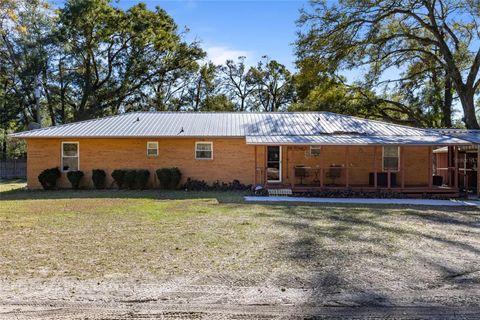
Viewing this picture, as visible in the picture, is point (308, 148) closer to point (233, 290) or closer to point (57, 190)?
point (57, 190)

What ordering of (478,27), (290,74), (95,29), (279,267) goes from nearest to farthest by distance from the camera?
1. (279,267)
2. (478,27)
3. (95,29)
4. (290,74)

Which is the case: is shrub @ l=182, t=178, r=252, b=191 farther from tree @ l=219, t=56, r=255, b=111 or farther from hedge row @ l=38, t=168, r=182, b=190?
tree @ l=219, t=56, r=255, b=111

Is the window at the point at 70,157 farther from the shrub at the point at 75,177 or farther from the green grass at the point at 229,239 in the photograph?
the green grass at the point at 229,239

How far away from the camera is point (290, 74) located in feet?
140

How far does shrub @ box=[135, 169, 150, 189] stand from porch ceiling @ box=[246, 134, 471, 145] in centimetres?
487

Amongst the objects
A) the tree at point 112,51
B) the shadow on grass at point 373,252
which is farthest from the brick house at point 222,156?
the tree at point 112,51

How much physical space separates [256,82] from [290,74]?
3.61 meters

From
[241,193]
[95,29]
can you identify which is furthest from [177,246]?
[95,29]

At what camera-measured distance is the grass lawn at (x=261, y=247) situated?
537 centimetres

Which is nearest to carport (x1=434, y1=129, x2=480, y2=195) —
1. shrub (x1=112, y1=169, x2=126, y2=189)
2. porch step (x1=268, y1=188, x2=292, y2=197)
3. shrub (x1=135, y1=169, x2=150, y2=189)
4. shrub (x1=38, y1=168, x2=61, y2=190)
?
porch step (x1=268, y1=188, x2=292, y2=197)

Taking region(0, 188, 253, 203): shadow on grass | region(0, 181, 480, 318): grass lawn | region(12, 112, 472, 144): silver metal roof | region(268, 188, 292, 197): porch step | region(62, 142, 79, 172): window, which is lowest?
region(0, 181, 480, 318): grass lawn

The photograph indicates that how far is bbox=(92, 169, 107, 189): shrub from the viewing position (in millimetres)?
18578

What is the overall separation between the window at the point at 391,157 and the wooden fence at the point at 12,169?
83.7 ft

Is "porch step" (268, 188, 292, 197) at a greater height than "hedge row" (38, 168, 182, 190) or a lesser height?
lesser
